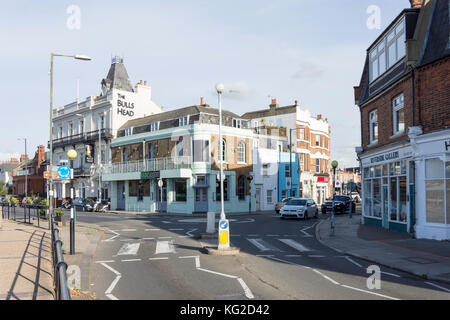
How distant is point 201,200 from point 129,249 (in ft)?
75.5

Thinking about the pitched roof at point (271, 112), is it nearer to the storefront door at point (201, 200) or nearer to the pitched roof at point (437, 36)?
the storefront door at point (201, 200)

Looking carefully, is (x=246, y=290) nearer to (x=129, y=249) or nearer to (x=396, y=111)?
(x=129, y=249)

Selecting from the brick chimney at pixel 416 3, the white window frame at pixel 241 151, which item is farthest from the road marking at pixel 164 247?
the white window frame at pixel 241 151

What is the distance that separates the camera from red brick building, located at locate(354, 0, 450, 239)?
16750 millimetres

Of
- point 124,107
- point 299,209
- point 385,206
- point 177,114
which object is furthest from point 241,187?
point 385,206

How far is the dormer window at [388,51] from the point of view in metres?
19.6

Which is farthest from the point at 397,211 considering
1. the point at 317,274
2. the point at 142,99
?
the point at 142,99

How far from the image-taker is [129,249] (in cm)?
1564

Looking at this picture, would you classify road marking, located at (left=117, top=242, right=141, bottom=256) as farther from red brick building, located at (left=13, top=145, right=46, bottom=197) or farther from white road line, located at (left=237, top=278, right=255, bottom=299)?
red brick building, located at (left=13, top=145, right=46, bottom=197)

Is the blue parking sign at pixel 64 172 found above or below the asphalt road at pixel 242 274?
above

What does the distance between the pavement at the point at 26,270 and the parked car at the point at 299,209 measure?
1677 centimetres

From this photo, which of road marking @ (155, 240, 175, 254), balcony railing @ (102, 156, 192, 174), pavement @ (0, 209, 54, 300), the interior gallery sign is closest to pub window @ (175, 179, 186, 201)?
balcony railing @ (102, 156, 192, 174)

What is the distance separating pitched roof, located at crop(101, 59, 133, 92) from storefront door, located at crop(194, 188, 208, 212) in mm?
23823

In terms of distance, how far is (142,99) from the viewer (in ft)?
175
